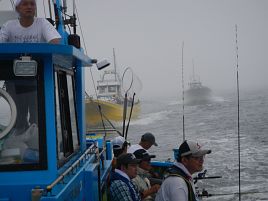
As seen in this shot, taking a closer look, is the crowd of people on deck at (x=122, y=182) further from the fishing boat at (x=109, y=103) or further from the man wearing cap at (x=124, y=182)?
the fishing boat at (x=109, y=103)

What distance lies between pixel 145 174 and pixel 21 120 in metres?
3.42

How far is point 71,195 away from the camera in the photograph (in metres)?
3.11

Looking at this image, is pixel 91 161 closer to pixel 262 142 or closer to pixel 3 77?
pixel 3 77

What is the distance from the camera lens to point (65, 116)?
12.2 feet

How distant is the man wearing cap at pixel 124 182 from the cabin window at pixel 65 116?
605 millimetres

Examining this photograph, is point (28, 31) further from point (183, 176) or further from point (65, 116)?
point (183, 176)

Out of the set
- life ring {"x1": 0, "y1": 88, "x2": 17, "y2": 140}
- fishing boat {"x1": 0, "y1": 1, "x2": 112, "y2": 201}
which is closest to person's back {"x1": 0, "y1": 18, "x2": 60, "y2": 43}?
fishing boat {"x1": 0, "y1": 1, "x2": 112, "y2": 201}

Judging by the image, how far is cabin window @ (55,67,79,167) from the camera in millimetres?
3316

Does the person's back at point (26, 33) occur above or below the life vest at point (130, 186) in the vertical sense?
above

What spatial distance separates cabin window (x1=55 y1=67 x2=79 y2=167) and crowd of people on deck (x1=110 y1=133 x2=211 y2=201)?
2.13 ft

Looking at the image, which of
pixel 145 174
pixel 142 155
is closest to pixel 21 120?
pixel 142 155

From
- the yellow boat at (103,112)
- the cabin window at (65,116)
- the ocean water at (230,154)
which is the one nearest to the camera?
the cabin window at (65,116)

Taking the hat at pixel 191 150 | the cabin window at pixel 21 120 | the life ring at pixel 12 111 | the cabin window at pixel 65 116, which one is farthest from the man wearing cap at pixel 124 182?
the life ring at pixel 12 111

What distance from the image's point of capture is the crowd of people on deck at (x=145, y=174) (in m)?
3.09
